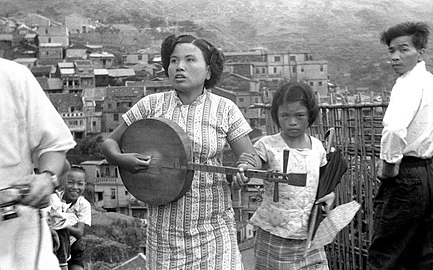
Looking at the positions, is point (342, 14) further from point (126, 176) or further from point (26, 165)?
point (26, 165)

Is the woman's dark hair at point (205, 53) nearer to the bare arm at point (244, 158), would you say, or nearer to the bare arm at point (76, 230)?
the bare arm at point (244, 158)

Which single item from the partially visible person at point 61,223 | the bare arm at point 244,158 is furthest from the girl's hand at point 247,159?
the partially visible person at point 61,223

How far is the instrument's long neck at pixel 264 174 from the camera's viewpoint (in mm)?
2680

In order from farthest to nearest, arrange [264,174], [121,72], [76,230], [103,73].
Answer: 1. [103,73]
2. [121,72]
3. [76,230]
4. [264,174]

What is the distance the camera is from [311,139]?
3357 mm

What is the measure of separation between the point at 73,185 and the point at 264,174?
1830 mm

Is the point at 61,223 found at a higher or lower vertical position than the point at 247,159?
lower

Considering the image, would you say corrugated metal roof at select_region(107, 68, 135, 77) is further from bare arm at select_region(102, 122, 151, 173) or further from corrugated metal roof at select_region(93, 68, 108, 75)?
bare arm at select_region(102, 122, 151, 173)

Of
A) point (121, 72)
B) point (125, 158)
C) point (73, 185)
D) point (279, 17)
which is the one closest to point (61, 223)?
point (73, 185)

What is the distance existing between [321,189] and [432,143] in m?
0.78

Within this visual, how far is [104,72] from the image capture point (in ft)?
43.8

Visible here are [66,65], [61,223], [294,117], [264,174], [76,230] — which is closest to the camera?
[264,174]

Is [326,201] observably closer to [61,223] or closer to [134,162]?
[134,162]

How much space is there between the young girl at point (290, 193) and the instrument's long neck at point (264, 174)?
0.40m
